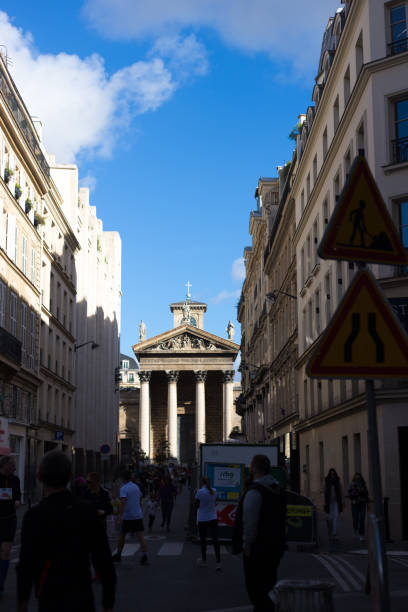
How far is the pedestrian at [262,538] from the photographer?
23.1ft

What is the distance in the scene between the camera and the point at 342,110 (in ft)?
88.4

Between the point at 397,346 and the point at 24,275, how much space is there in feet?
101

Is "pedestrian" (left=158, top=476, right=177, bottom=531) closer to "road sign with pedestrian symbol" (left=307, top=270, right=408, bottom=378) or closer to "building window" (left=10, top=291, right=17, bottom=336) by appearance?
"building window" (left=10, top=291, right=17, bottom=336)

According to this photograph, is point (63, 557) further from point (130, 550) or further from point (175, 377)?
point (175, 377)

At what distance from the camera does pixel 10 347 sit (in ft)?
102

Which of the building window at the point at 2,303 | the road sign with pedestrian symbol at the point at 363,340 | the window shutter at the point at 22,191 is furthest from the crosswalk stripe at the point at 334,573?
the window shutter at the point at 22,191

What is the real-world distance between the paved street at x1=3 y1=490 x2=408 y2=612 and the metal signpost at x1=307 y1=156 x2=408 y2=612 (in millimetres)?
5313

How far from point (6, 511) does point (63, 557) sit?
23.4 ft

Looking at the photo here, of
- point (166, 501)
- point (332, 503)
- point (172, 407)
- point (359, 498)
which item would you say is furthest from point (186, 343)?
point (359, 498)

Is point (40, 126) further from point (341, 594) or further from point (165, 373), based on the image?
point (165, 373)

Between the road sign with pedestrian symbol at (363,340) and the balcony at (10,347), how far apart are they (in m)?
25.3

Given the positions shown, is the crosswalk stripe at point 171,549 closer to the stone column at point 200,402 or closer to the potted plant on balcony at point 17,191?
the potted plant on balcony at point 17,191

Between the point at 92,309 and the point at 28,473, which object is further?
the point at 92,309

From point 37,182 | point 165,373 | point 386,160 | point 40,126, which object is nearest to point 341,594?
point 386,160
